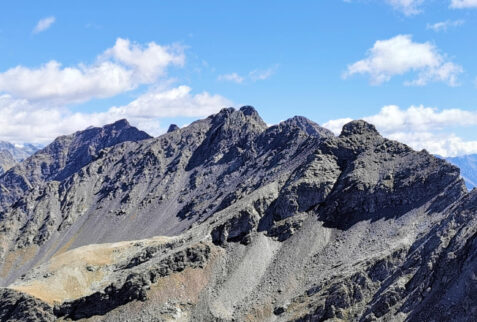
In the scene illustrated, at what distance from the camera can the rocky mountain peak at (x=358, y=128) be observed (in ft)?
589

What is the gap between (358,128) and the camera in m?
181

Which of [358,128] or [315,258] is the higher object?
[358,128]

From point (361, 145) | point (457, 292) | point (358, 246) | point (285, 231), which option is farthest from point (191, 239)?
point (457, 292)

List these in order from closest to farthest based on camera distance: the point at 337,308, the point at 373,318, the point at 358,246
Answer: the point at 373,318 < the point at 337,308 < the point at 358,246

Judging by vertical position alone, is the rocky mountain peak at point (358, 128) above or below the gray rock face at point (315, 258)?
above

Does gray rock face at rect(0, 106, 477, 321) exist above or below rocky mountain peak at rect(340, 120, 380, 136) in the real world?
below

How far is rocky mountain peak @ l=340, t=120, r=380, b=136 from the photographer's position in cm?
17950

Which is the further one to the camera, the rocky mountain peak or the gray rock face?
the rocky mountain peak

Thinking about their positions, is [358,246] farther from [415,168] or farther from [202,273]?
[202,273]

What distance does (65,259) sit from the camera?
169 m

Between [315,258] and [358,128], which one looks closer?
[315,258]

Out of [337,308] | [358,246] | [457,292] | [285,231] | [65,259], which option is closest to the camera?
[457,292]

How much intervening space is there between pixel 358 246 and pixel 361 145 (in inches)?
1898

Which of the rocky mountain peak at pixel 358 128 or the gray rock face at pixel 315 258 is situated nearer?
the gray rock face at pixel 315 258
